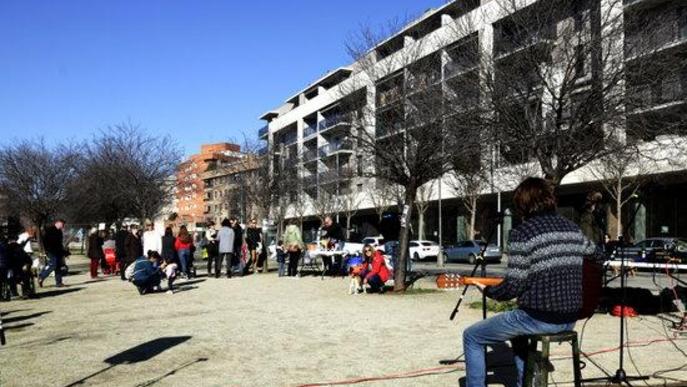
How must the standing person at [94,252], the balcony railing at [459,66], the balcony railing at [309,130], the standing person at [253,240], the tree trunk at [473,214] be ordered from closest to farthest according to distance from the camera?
the balcony railing at [459,66] → the standing person at [253,240] → the standing person at [94,252] → the tree trunk at [473,214] → the balcony railing at [309,130]

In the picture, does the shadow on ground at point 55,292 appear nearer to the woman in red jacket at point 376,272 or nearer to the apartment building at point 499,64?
the woman in red jacket at point 376,272

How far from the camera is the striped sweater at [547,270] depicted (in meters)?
4.34

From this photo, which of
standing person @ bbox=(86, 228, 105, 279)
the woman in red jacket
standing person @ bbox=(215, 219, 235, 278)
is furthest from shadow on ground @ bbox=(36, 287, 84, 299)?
the woman in red jacket

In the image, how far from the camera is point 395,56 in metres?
16.4

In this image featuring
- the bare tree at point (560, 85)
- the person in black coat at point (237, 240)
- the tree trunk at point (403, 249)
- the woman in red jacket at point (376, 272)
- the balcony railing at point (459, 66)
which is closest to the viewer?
the bare tree at point (560, 85)

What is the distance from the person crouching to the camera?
15.0 metres

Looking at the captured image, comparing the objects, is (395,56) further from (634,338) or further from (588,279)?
(588,279)

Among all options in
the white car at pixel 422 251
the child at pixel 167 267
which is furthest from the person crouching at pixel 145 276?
the white car at pixel 422 251

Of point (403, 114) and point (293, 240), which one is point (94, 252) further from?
point (403, 114)

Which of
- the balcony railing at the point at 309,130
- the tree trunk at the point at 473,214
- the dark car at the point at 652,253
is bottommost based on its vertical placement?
the dark car at the point at 652,253

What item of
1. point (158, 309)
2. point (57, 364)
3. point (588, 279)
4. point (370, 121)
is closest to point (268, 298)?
point (158, 309)

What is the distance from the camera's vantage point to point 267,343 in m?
8.12

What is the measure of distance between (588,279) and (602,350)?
132 inches

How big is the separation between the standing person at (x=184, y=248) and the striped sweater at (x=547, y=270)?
15.9 meters
